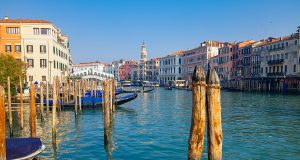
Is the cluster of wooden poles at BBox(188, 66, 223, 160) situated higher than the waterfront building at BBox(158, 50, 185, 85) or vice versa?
the waterfront building at BBox(158, 50, 185, 85)

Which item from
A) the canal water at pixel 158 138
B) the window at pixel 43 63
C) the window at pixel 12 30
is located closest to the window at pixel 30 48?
the window at pixel 43 63

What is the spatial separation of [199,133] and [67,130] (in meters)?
10.6

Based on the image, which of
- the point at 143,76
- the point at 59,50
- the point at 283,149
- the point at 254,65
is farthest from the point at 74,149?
the point at 143,76

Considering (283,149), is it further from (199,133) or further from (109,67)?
(109,67)

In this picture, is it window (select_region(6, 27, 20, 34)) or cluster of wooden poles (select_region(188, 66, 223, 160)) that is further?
window (select_region(6, 27, 20, 34))

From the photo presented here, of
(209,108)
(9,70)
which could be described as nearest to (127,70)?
(9,70)

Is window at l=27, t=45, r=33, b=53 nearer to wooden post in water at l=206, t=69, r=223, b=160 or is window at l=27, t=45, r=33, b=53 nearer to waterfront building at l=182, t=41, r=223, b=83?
wooden post in water at l=206, t=69, r=223, b=160

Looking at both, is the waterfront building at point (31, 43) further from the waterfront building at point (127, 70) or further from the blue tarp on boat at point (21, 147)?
the waterfront building at point (127, 70)

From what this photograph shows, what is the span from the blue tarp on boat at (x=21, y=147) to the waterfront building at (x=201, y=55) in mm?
60228

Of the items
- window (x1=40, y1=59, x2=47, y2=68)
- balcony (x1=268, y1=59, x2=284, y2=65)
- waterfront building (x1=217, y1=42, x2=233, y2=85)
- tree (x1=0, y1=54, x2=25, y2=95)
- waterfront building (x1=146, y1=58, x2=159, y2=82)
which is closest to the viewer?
tree (x1=0, y1=54, x2=25, y2=95)

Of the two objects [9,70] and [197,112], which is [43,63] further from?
[197,112]

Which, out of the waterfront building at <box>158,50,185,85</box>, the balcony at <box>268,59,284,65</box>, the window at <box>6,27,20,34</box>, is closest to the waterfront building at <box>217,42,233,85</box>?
the balcony at <box>268,59,284,65</box>

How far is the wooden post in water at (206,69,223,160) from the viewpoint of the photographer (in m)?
5.02

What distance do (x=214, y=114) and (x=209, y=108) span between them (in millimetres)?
141
